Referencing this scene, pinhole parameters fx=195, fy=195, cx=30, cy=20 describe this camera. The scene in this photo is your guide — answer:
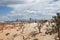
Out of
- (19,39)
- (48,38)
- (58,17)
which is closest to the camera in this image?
(58,17)

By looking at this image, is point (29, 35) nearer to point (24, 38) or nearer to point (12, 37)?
point (24, 38)

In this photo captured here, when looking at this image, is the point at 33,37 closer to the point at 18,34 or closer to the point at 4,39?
the point at 18,34

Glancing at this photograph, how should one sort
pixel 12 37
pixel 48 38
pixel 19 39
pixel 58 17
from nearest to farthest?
1. pixel 58 17
2. pixel 48 38
3. pixel 19 39
4. pixel 12 37

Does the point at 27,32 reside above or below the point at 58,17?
below

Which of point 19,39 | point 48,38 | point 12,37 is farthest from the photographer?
point 12,37

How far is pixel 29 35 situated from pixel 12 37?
5.95 metres

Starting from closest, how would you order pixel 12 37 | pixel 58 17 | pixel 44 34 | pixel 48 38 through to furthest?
pixel 58 17 → pixel 48 38 → pixel 44 34 → pixel 12 37

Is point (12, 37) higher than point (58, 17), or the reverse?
point (58, 17)

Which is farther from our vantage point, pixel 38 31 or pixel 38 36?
pixel 38 31

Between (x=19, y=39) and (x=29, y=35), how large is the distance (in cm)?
272

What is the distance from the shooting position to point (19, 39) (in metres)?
48.1

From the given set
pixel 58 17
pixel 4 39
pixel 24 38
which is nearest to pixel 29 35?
pixel 24 38

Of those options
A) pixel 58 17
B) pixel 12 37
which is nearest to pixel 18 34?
pixel 12 37

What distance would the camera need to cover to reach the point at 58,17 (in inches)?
1436
